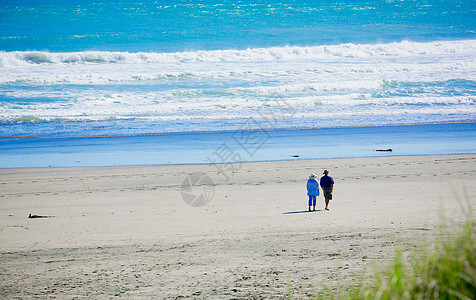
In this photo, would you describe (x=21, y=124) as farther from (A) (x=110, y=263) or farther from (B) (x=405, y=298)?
(B) (x=405, y=298)

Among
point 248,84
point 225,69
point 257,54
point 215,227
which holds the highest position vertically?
point 257,54

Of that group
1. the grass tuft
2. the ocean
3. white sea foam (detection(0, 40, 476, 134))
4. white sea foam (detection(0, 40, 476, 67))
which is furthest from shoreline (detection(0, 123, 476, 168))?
white sea foam (detection(0, 40, 476, 67))

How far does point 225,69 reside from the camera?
3522 centimetres

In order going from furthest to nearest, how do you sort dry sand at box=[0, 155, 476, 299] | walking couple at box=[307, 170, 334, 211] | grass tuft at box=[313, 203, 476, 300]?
walking couple at box=[307, 170, 334, 211] → dry sand at box=[0, 155, 476, 299] → grass tuft at box=[313, 203, 476, 300]

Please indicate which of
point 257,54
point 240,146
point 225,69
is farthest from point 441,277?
point 257,54

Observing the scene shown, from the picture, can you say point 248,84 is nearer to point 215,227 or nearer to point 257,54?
point 257,54

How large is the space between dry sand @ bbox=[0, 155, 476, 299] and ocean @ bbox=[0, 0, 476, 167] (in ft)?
8.02

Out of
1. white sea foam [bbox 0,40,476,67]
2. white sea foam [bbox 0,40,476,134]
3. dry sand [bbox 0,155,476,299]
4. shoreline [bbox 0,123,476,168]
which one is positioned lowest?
dry sand [bbox 0,155,476,299]

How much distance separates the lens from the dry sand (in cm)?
681

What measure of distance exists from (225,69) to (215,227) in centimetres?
2671

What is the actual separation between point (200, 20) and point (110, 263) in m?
43.5

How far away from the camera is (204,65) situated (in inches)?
1453

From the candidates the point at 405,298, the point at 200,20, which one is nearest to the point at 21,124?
the point at 405,298

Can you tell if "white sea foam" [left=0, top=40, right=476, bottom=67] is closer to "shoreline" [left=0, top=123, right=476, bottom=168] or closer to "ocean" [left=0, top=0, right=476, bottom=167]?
"ocean" [left=0, top=0, right=476, bottom=167]
